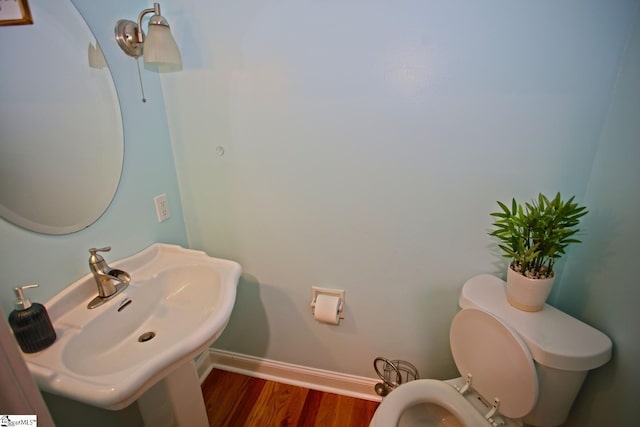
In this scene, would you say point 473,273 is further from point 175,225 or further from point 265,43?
point 175,225

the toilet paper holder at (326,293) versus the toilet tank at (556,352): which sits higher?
the toilet tank at (556,352)

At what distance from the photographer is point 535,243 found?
34.3 inches

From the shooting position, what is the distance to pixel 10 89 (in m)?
0.73

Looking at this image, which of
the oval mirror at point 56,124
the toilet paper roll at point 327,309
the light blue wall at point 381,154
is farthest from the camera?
the toilet paper roll at point 327,309

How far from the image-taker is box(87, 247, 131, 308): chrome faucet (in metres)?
0.87

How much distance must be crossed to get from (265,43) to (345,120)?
0.43 m

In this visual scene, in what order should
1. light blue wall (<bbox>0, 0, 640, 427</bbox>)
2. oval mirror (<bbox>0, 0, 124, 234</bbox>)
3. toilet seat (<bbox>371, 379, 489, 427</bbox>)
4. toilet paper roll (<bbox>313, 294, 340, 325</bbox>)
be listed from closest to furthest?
oval mirror (<bbox>0, 0, 124, 234</bbox>), light blue wall (<bbox>0, 0, 640, 427</bbox>), toilet seat (<bbox>371, 379, 489, 427</bbox>), toilet paper roll (<bbox>313, 294, 340, 325</bbox>)

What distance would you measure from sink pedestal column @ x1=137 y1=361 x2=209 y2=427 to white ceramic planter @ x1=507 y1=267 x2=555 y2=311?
1.18m

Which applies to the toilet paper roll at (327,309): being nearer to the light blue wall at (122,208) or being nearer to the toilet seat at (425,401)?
the toilet seat at (425,401)

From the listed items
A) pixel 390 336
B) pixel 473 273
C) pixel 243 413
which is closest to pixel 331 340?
pixel 390 336

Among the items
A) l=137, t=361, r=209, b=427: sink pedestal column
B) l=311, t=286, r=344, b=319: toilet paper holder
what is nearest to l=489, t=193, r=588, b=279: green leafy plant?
l=311, t=286, r=344, b=319: toilet paper holder

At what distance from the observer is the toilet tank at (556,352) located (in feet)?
2.53

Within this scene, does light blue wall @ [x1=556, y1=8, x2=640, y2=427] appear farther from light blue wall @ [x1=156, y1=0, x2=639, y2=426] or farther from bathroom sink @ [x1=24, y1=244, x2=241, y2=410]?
bathroom sink @ [x1=24, y1=244, x2=241, y2=410]

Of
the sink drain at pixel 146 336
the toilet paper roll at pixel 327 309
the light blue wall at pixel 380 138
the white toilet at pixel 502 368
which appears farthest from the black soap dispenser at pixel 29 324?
the white toilet at pixel 502 368
